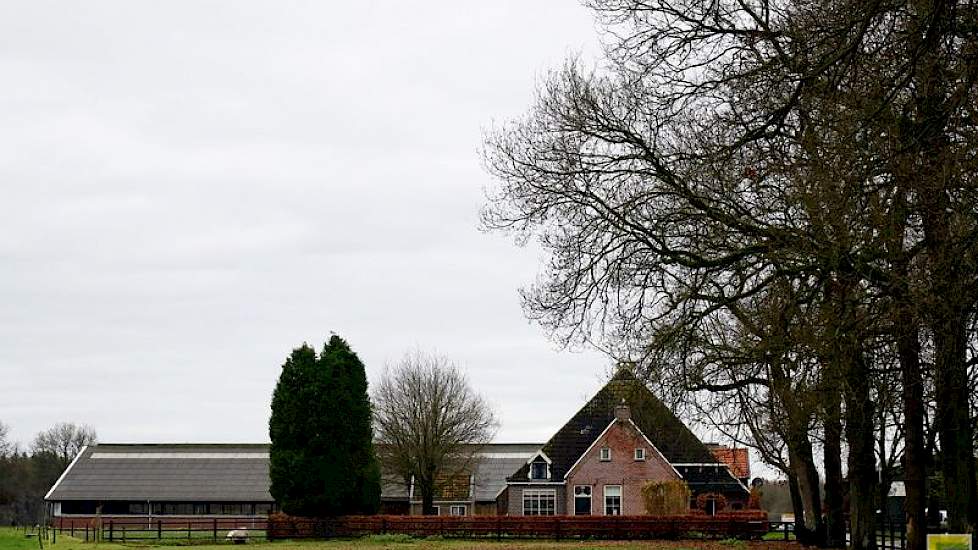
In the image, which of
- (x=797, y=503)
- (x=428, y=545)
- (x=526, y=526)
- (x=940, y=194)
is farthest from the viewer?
(x=526, y=526)

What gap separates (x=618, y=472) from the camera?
6266 cm

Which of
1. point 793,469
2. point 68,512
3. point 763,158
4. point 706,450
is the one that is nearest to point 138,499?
point 68,512

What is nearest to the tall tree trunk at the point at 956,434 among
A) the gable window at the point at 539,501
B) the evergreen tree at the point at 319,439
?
the evergreen tree at the point at 319,439

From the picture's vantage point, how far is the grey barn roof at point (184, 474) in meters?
69.6

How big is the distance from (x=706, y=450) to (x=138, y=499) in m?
31.3

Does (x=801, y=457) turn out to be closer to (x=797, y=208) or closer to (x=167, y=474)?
(x=797, y=208)

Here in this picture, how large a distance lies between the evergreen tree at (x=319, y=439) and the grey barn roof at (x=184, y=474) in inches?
714

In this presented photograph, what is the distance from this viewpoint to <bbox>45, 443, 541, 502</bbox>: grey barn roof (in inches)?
2739

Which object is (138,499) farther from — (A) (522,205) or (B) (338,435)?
(A) (522,205)

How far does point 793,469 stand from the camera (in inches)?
1372

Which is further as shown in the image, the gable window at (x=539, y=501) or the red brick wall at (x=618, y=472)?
the gable window at (x=539, y=501)

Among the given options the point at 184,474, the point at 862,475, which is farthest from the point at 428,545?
the point at 184,474

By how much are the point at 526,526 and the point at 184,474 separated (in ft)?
96.3

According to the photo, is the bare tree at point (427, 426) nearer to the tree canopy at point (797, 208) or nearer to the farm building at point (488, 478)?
the farm building at point (488, 478)
